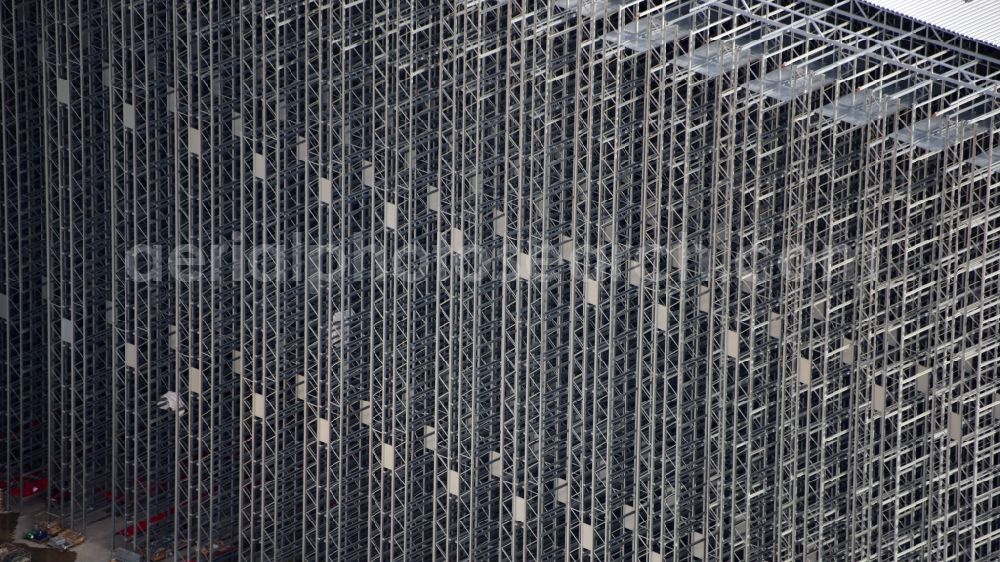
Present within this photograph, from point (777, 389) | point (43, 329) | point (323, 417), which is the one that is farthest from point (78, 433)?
point (777, 389)

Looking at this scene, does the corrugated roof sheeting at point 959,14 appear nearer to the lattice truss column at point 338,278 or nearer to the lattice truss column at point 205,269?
the lattice truss column at point 338,278

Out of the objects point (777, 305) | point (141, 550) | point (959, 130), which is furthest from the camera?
point (141, 550)

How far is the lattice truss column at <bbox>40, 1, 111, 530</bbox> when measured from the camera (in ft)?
595

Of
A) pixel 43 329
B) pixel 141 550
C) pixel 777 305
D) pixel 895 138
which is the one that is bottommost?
pixel 141 550

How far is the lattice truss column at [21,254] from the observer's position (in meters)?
185

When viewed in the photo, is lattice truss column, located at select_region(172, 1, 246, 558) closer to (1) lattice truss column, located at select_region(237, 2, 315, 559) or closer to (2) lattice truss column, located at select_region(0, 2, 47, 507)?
(1) lattice truss column, located at select_region(237, 2, 315, 559)

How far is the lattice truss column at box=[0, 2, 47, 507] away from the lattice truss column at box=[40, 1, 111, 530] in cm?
185

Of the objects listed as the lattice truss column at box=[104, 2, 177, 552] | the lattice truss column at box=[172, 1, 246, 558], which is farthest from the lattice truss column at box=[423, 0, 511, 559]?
the lattice truss column at box=[104, 2, 177, 552]

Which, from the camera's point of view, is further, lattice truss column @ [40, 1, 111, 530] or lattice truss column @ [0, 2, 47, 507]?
lattice truss column @ [0, 2, 47, 507]

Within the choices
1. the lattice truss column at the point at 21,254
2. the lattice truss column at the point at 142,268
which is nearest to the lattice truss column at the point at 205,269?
the lattice truss column at the point at 142,268

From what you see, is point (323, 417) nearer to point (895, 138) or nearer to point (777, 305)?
point (777, 305)

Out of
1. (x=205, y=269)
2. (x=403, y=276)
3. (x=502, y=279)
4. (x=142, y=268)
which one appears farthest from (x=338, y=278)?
(x=142, y=268)

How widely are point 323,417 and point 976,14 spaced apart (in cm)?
5131

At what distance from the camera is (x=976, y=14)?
150 metres
